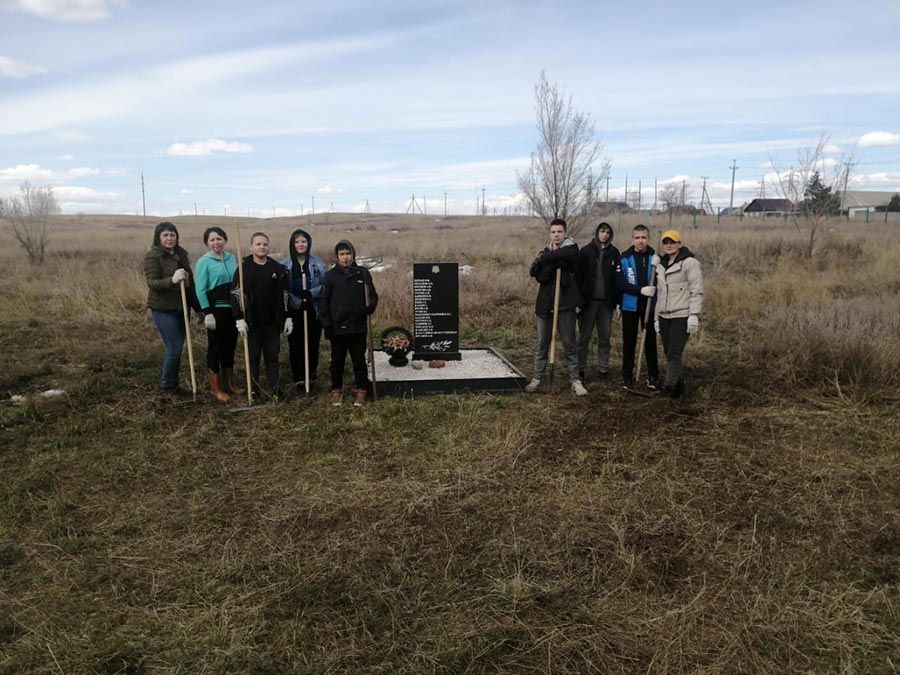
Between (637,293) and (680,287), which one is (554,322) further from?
(680,287)

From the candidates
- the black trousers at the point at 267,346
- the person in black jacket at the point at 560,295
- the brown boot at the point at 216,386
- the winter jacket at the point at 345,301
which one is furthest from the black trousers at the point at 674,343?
the brown boot at the point at 216,386

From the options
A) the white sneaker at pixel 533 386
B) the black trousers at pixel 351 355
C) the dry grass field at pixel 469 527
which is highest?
the black trousers at pixel 351 355

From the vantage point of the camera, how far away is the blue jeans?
5.96m

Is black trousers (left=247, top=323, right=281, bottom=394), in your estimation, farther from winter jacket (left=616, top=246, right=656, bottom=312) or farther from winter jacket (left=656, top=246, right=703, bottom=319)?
winter jacket (left=656, top=246, right=703, bottom=319)

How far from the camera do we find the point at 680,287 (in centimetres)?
580

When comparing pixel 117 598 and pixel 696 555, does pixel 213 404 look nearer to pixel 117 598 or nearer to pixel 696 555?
pixel 117 598

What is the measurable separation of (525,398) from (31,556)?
14.0ft

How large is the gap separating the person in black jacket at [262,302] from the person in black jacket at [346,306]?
44cm

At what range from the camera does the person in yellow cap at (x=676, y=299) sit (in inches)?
225

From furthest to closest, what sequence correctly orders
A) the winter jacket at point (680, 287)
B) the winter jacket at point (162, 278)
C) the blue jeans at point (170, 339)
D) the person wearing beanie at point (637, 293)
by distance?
the person wearing beanie at point (637, 293), the blue jeans at point (170, 339), the winter jacket at point (162, 278), the winter jacket at point (680, 287)

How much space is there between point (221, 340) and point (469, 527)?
3.61m

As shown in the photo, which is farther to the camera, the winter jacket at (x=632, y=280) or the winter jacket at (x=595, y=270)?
the winter jacket at (x=595, y=270)

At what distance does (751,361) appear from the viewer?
7.39 meters

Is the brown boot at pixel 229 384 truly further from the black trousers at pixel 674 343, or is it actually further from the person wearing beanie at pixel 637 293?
the black trousers at pixel 674 343
